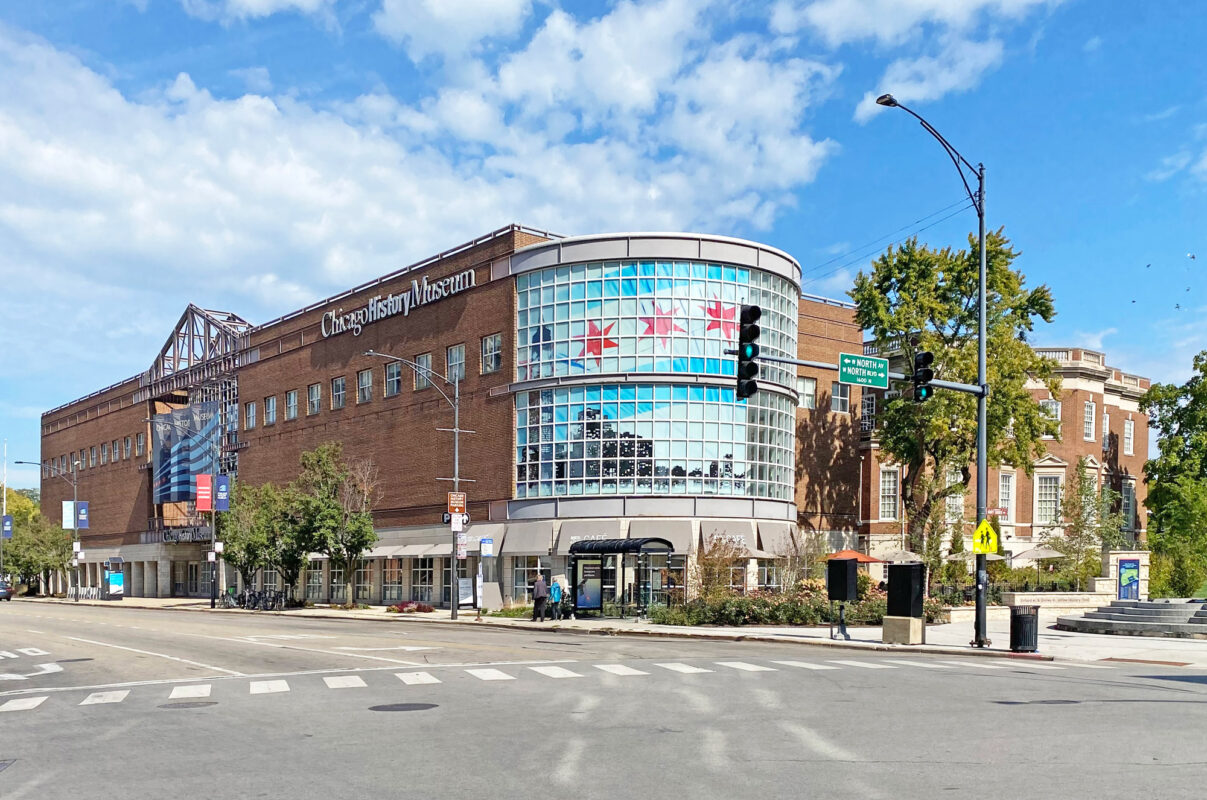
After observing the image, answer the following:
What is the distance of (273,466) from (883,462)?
36915 mm

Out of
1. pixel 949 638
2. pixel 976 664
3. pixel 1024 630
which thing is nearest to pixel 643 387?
pixel 949 638

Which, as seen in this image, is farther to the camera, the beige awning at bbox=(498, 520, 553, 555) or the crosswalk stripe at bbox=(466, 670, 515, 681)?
the beige awning at bbox=(498, 520, 553, 555)

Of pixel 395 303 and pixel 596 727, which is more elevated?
pixel 395 303

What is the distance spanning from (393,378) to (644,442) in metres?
17.8

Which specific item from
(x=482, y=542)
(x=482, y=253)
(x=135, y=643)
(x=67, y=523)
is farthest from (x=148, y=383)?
(x=135, y=643)

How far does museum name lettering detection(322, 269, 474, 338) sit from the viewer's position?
56963 mm

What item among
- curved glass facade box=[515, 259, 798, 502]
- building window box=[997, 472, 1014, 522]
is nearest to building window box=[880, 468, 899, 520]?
building window box=[997, 472, 1014, 522]

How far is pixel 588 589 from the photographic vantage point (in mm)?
42969

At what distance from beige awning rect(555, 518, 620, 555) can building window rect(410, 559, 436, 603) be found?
10372mm

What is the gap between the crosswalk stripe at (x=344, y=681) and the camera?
18.4 m

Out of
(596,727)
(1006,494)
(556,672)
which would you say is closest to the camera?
(596,727)

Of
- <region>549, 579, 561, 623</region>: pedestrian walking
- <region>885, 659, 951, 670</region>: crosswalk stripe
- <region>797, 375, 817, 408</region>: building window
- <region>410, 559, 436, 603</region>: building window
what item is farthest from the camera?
<region>797, 375, 817, 408</region>: building window

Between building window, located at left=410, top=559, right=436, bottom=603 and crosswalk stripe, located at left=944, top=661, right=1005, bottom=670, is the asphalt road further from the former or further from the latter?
building window, located at left=410, top=559, right=436, bottom=603

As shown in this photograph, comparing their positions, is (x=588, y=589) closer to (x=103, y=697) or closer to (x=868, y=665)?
(x=868, y=665)
